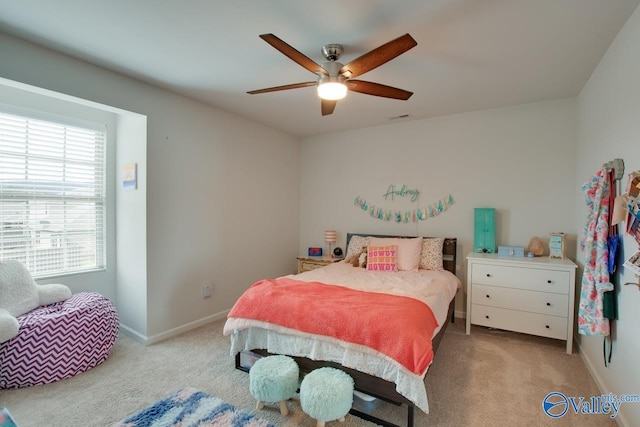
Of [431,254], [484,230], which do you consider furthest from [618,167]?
[431,254]

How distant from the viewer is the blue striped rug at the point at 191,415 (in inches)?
72.1

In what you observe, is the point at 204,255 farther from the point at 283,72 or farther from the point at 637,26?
the point at 637,26

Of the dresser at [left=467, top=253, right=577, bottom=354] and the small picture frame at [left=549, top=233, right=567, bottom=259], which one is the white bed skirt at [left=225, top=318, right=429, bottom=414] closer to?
the dresser at [left=467, top=253, right=577, bottom=354]

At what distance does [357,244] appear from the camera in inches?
157

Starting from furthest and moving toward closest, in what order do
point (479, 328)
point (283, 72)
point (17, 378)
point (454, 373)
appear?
point (479, 328) < point (283, 72) < point (454, 373) < point (17, 378)

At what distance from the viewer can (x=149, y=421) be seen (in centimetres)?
185

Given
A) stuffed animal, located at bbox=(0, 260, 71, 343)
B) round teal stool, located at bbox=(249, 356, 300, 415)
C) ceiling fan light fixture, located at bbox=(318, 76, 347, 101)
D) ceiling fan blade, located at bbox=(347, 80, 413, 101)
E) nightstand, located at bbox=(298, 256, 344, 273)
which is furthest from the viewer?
nightstand, located at bbox=(298, 256, 344, 273)

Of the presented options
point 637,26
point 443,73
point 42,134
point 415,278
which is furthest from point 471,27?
point 42,134

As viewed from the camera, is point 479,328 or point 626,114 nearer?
point 626,114

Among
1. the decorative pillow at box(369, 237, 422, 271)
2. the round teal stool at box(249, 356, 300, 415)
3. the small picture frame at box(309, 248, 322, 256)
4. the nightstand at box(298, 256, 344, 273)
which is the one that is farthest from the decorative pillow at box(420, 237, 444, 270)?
the round teal stool at box(249, 356, 300, 415)

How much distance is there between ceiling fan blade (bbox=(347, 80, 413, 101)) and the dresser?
1895 millimetres

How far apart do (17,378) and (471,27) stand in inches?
158

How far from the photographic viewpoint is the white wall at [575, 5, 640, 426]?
1750 mm

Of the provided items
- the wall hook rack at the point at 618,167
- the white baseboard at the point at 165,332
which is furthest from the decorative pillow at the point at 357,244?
the wall hook rack at the point at 618,167
